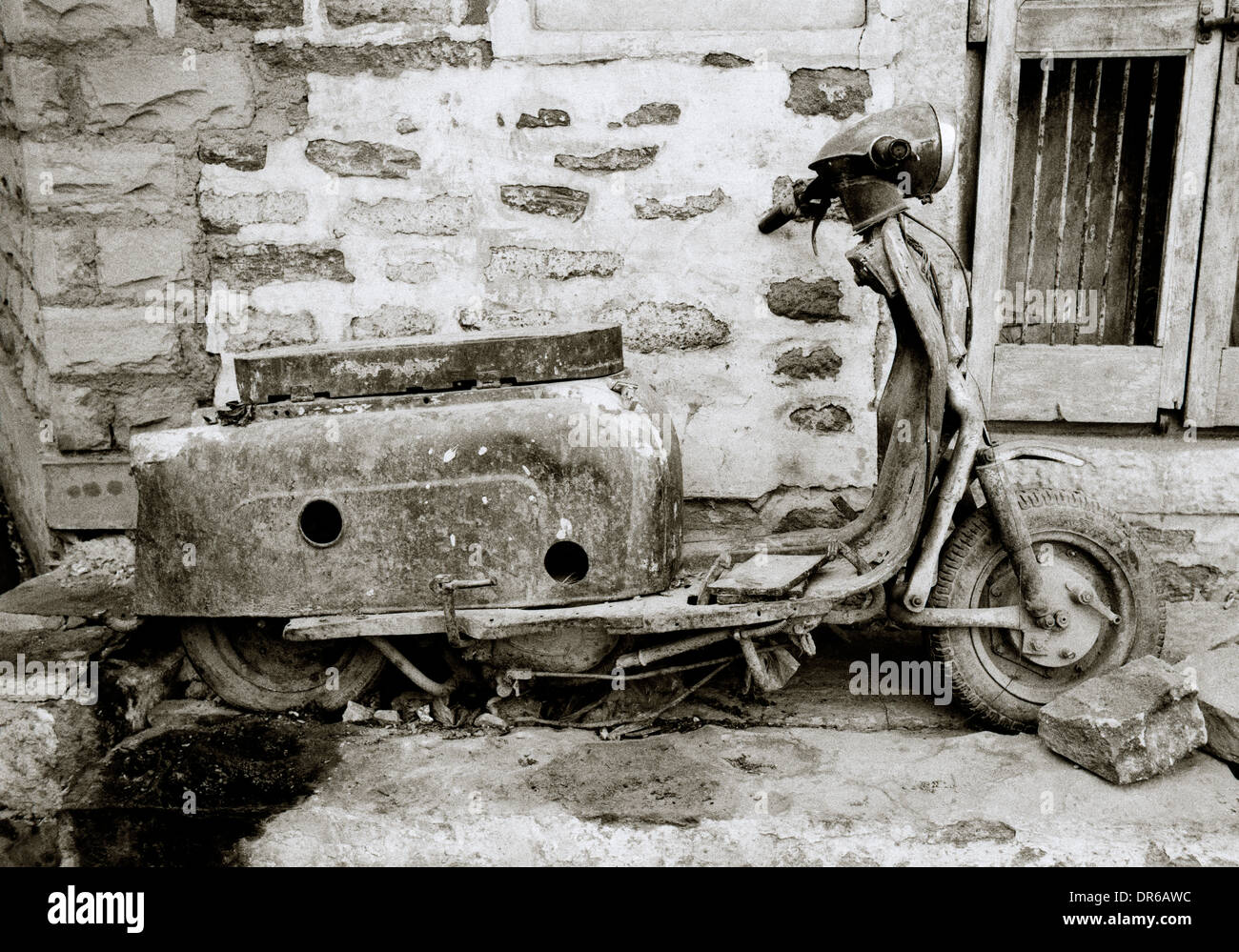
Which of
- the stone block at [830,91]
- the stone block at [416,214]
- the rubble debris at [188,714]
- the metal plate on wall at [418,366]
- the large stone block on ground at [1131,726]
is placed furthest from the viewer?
the stone block at [416,214]

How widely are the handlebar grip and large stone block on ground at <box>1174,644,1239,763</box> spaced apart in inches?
62.2

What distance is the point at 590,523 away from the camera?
274 centimetres

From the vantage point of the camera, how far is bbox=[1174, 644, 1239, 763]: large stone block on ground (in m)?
2.57

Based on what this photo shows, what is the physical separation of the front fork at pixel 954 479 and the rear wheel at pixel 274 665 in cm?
153

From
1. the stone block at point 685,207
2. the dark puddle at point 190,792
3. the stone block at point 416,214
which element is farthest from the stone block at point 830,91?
the dark puddle at point 190,792

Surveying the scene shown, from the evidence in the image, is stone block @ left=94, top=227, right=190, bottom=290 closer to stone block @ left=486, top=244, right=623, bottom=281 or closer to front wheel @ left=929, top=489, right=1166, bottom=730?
stone block @ left=486, top=244, right=623, bottom=281

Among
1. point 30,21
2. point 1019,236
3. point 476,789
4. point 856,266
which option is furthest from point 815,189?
point 30,21

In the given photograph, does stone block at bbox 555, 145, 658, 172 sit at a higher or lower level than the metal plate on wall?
higher

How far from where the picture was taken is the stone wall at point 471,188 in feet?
11.0

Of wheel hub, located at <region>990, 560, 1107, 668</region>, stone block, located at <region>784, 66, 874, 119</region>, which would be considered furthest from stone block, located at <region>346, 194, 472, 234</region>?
wheel hub, located at <region>990, 560, 1107, 668</region>

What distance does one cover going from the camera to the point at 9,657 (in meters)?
2.98

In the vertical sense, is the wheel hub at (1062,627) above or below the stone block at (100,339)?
below

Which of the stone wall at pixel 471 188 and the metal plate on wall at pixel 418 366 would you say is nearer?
the metal plate on wall at pixel 418 366

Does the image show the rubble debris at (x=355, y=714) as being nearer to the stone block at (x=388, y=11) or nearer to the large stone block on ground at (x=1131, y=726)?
the large stone block on ground at (x=1131, y=726)
